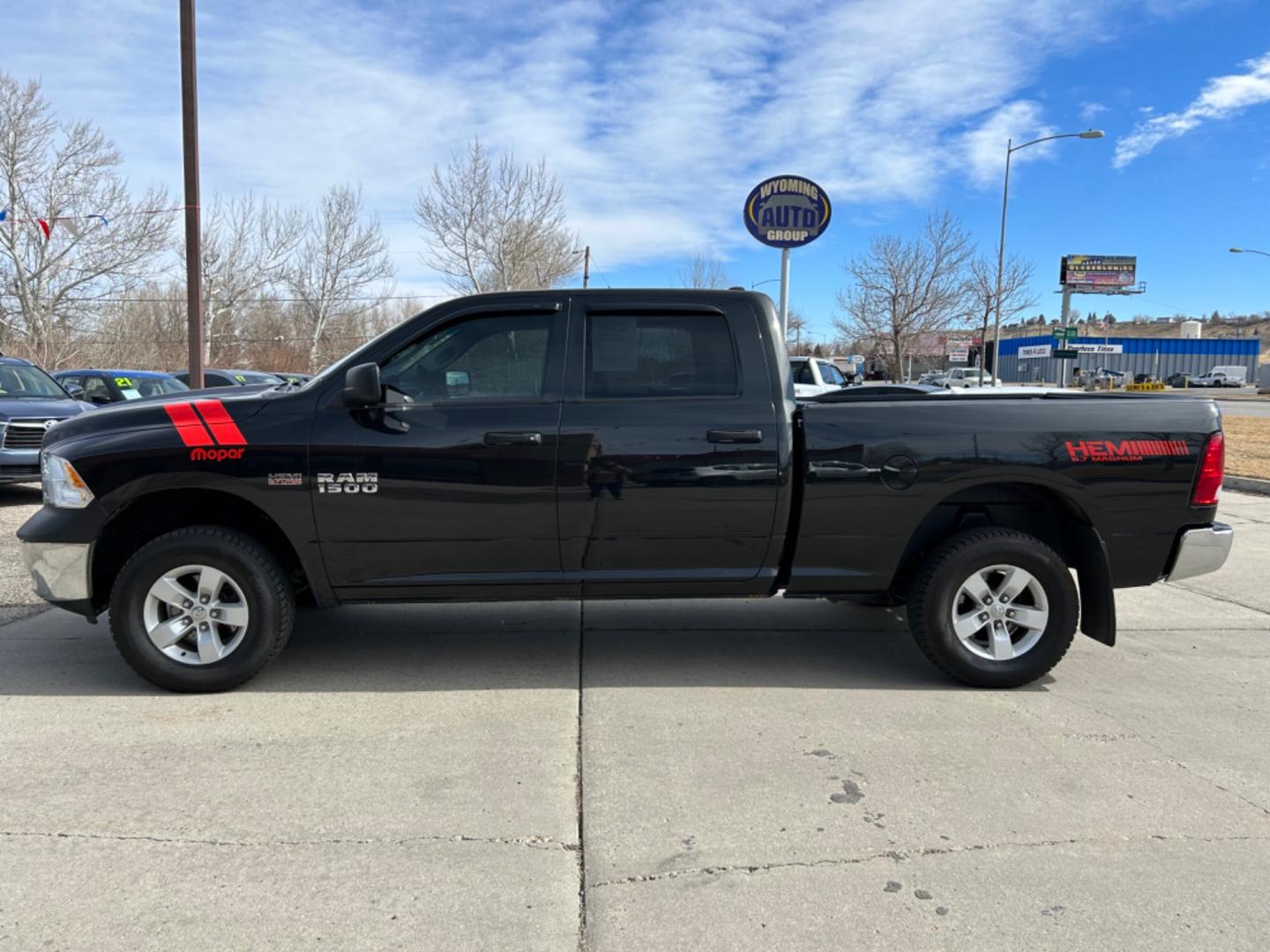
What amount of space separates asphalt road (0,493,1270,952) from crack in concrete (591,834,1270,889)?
0.05 ft

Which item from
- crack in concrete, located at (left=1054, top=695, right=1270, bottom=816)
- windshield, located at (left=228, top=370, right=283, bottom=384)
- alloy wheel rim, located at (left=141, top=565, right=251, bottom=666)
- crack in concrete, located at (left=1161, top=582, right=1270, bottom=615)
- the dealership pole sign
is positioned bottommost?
crack in concrete, located at (left=1054, top=695, right=1270, bottom=816)

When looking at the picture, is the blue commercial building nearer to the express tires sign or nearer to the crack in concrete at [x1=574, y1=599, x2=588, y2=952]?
the express tires sign

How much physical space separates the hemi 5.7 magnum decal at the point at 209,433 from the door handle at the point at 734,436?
2.24 metres

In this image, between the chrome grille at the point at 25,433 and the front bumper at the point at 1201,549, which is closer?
the front bumper at the point at 1201,549

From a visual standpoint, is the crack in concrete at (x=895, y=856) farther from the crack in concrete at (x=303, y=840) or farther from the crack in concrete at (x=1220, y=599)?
the crack in concrete at (x=1220, y=599)

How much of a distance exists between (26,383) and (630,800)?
35.2 ft

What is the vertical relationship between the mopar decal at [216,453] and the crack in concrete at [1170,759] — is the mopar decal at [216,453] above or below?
above

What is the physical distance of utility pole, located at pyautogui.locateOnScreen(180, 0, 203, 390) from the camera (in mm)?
11938

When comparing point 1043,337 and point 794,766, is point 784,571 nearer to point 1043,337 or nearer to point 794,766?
point 794,766

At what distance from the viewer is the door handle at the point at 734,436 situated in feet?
13.8

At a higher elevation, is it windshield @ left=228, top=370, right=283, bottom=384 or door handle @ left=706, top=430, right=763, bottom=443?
windshield @ left=228, top=370, right=283, bottom=384

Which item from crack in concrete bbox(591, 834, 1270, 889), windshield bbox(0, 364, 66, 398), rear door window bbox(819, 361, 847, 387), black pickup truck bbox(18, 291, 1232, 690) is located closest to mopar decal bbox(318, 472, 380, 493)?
black pickup truck bbox(18, 291, 1232, 690)

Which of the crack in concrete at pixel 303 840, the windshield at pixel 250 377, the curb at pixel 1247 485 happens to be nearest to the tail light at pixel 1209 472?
the crack in concrete at pixel 303 840

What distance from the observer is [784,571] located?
445 cm
